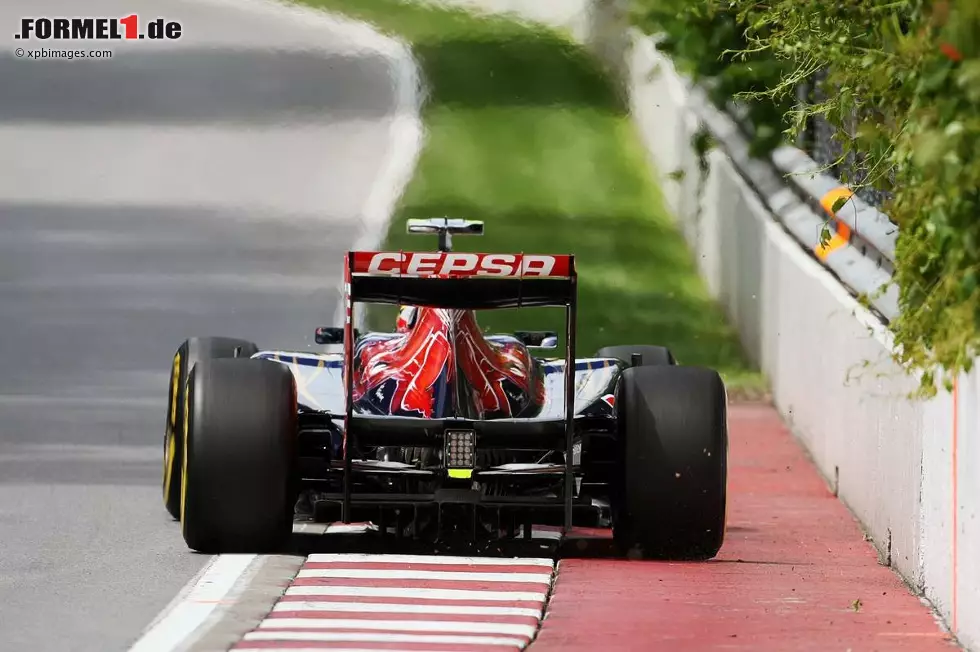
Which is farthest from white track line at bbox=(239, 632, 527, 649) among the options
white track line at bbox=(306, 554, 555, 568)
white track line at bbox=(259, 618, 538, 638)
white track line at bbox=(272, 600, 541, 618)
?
white track line at bbox=(306, 554, 555, 568)

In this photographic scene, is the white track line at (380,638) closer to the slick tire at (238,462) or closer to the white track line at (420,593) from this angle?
the white track line at (420,593)

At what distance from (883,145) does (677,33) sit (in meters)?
11.9

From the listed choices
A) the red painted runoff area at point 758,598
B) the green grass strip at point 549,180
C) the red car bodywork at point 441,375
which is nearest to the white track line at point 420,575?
the red painted runoff area at point 758,598

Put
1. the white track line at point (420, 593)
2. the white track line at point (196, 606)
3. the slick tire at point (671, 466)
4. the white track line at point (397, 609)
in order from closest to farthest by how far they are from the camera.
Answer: the white track line at point (196, 606)
the white track line at point (397, 609)
the white track line at point (420, 593)
the slick tire at point (671, 466)

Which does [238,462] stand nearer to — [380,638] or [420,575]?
[420,575]

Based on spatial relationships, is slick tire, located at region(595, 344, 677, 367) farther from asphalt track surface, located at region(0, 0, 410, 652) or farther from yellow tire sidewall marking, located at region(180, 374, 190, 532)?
yellow tire sidewall marking, located at region(180, 374, 190, 532)

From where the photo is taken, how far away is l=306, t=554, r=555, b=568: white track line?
1107cm

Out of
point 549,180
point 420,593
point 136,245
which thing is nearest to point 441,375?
point 420,593

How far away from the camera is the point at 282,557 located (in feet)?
36.3

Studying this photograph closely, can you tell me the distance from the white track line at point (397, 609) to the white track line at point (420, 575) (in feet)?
2.07

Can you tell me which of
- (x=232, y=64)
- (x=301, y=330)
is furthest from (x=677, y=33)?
(x=232, y=64)

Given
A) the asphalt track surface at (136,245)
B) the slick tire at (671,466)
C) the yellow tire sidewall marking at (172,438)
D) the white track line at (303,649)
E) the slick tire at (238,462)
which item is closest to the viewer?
the white track line at (303,649)

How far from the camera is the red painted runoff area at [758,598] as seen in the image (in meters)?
9.38

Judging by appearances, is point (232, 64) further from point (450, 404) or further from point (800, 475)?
point (450, 404)
